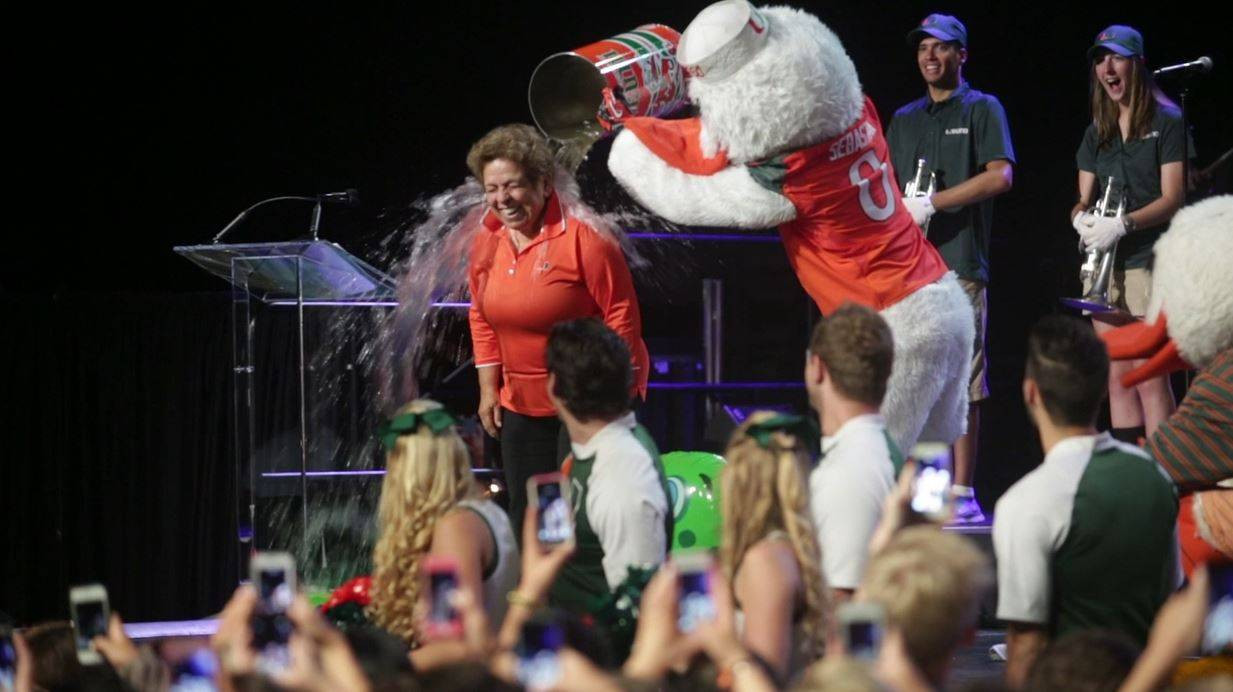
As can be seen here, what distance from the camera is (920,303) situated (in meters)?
4.38

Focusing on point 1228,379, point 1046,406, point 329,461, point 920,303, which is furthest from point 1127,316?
point 329,461

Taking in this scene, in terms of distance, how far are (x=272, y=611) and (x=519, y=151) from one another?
2306mm

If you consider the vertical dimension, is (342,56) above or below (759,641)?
above

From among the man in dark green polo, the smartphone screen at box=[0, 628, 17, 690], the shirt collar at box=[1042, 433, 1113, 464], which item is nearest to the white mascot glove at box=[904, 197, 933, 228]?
the man in dark green polo

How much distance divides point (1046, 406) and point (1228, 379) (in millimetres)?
691

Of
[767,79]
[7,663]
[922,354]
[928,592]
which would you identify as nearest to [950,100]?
[922,354]

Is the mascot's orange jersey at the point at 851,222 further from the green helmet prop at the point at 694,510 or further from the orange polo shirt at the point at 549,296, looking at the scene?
the green helmet prop at the point at 694,510

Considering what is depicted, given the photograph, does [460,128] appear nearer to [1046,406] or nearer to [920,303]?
[920,303]

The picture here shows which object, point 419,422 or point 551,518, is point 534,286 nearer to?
point 419,422

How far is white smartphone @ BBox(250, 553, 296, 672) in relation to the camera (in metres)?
2.48

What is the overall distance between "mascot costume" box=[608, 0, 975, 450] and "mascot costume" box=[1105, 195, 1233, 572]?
547mm

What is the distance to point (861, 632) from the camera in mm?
2066

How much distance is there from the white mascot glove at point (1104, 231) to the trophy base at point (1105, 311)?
0.19 metres

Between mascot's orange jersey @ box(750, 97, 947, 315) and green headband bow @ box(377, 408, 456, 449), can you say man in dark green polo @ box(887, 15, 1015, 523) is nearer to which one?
mascot's orange jersey @ box(750, 97, 947, 315)
